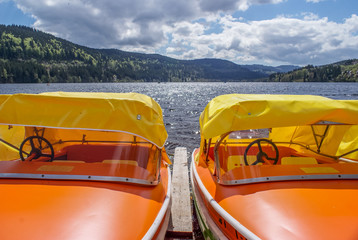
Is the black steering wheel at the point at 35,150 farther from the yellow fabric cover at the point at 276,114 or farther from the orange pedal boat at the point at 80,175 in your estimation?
the yellow fabric cover at the point at 276,114

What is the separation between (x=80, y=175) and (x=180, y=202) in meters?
2.86

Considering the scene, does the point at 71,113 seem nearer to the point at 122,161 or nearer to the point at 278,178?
the point at 122,161

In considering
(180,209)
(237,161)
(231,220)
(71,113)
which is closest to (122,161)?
(71,113)

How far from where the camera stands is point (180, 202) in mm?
5863

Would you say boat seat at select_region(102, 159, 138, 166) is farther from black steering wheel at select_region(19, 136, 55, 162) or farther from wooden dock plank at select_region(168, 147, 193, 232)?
wooden dock plank at select_region(168, 147, 193, 232)

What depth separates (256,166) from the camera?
407 centimetres

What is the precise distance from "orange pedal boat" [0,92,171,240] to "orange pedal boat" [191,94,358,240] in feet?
3.02

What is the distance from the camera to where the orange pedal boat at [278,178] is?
9.85ft

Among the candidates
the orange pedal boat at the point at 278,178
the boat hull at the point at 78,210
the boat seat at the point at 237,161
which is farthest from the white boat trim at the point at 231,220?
the boat hull at the point at 78,210

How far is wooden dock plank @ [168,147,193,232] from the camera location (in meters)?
5.05

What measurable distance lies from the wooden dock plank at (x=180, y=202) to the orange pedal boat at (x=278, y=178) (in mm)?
620

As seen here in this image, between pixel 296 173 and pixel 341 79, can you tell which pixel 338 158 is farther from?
pixel 341 79

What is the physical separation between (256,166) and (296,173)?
615mm

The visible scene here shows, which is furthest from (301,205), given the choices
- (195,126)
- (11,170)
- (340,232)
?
(195,126)
